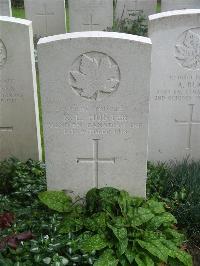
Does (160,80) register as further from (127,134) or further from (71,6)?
(71,6)

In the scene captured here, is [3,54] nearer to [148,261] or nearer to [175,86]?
[175,86]

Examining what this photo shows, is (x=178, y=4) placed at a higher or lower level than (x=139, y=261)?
higher

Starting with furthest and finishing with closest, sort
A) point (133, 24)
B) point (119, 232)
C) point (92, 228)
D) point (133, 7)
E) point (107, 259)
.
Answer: point (133, 7) < point (133, 24) < point (92, 228) < point (119, 232) < point (107, 259)

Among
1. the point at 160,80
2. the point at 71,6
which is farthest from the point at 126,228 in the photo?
the point at 71,6

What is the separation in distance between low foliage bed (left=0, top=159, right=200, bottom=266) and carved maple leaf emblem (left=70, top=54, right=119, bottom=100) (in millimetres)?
917

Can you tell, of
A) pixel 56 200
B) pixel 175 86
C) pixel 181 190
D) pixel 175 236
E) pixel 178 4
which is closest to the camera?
pixel 175 236

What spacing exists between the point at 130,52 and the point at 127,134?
0.77m

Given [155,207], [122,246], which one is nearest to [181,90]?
[155,207]

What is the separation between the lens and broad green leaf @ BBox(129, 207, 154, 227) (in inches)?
147

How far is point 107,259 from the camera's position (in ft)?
11.5

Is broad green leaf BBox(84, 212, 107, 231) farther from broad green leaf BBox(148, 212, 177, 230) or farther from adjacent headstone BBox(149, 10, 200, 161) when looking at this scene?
adjacent headstone BBox(149, 10, 200, 161)

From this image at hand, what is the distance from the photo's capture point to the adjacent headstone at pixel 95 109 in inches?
143

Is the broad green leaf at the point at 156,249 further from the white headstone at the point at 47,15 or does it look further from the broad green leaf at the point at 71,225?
the white headstone at the point at 47,15

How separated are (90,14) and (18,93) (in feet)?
16.7
